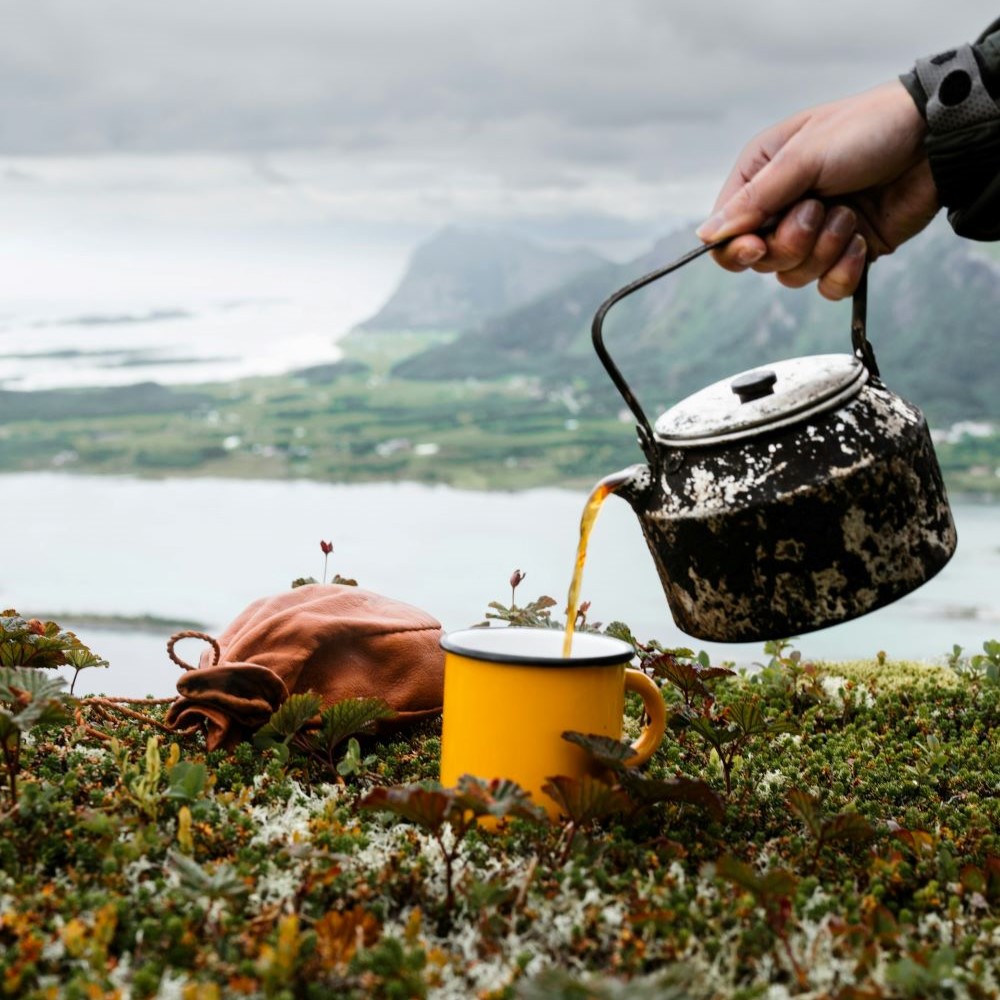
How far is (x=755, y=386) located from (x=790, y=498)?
164mm

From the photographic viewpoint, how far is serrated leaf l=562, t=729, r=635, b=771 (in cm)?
135

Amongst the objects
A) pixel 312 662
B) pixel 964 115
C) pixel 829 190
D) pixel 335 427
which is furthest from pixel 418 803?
pixel 335 427

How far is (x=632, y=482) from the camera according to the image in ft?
4.84

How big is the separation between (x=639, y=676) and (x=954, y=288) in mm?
9681

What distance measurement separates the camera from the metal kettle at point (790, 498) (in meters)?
1.35

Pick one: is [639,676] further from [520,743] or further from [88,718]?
[88,718]

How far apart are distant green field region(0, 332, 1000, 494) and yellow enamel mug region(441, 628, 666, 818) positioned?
7742mm

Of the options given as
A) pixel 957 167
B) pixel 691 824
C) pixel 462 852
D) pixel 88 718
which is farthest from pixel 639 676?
pixel 88 718

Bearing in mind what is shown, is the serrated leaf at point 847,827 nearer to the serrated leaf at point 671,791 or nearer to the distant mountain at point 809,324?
the serrated leaf at point 671,791

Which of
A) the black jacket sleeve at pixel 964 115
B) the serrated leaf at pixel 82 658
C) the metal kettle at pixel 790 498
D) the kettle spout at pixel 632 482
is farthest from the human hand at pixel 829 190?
the serrated leaf at pixel 82 658

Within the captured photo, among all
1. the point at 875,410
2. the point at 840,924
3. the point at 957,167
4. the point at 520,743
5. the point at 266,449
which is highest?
the point at 266,449

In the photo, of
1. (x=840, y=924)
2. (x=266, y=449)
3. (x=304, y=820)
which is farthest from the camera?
(x=266, y=449)

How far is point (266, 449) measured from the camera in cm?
1170

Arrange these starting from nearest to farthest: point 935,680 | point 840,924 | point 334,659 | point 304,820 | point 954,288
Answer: point 840,924 → point 304,820 → point 334,659 → point 935,680 → point 954,288
